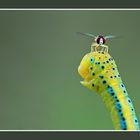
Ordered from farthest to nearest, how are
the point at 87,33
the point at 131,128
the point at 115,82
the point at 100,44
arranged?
the point at 87,33 → the point at 100,44 → the point at 115,82 → the point at 131,128

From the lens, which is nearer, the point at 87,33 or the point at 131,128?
the point at 131,128

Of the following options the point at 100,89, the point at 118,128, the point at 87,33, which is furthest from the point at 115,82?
the point at 87,33

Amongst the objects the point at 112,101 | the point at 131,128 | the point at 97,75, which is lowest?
the point at 131,128

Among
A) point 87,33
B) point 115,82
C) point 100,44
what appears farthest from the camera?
point 87,33

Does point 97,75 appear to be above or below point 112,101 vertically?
above

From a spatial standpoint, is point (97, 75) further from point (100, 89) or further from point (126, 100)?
point (126, 100)
